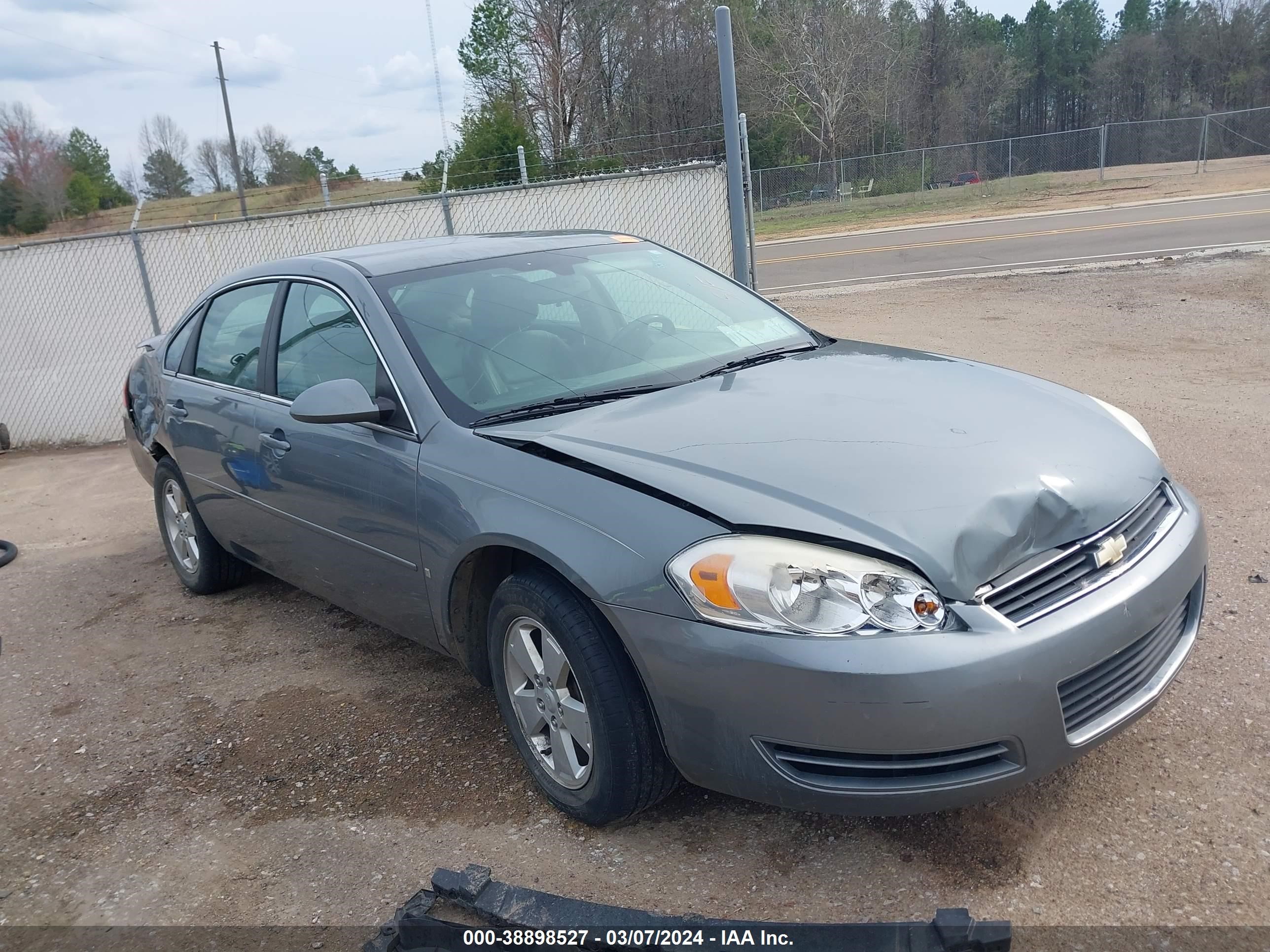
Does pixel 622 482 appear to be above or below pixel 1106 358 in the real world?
above

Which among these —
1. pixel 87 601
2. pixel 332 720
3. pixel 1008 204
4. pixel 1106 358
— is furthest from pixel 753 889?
pixel 1008 204

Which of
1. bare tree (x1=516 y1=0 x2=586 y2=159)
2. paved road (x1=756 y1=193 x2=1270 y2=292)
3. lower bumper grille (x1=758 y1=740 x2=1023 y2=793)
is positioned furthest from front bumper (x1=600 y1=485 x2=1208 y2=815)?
bare tree (x1=516 y1=0 x2=586 y2=159)

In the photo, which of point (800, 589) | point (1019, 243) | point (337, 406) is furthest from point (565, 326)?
point (1019, 243)

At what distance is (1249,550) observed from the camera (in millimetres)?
Answer: 4383

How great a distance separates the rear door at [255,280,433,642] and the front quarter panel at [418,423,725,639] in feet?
0.48

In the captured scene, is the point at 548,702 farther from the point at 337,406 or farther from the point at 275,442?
the point at 275,442

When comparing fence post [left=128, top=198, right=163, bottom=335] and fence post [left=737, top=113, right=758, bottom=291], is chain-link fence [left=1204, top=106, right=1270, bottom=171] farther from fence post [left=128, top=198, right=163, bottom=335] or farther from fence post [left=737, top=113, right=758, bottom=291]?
fence post [left=128, top=198, right=163, bottom=335]

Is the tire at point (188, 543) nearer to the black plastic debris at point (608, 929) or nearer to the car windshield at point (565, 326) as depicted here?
the car windshield at point (565, 326)

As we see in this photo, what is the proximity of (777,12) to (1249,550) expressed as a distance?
184 ft

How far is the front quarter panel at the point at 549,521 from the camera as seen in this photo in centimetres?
254

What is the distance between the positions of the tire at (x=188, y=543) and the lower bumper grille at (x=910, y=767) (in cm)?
367

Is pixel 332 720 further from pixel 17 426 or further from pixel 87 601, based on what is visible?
pixel 17 426

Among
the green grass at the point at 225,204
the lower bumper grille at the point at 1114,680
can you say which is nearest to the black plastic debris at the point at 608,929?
the lower bumper grille at the point at 1114,680

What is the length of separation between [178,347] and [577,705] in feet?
11.3
